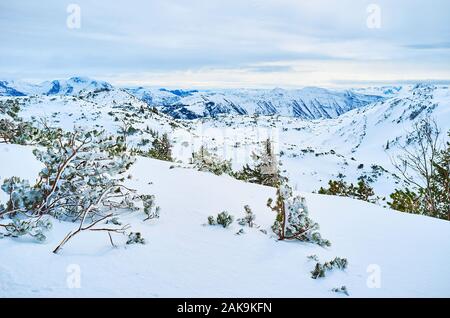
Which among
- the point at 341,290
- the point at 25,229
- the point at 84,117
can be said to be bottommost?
the point at 341,290

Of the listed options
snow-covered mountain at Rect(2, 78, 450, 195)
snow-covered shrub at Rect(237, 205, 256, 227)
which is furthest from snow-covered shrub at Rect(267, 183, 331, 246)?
snow-covered mountain at Rect(2, 78, 450, 195)

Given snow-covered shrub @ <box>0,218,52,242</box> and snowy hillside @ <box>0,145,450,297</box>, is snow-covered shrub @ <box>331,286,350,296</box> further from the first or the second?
snow-covered shrub @ <box>0,218,52,242</box>

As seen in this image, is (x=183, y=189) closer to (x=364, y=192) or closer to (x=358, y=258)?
(x=358, y=258)

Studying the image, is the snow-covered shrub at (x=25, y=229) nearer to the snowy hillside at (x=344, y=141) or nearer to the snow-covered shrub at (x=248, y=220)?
the snow-covered shrub at (x=248, y=220)

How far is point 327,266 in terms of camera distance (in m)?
3.96

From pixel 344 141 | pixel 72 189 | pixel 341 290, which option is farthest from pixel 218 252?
pixel 344 141

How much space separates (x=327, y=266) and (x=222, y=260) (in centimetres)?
128

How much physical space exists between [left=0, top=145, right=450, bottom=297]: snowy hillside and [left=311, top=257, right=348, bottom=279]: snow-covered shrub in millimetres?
80

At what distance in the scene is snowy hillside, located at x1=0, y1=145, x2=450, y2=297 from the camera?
3318mm

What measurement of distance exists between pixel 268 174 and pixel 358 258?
1219 centimetres

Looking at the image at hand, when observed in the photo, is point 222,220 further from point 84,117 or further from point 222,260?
point 84,117

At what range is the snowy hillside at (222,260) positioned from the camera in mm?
3318

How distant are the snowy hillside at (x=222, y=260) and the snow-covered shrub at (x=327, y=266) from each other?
0.26 feet

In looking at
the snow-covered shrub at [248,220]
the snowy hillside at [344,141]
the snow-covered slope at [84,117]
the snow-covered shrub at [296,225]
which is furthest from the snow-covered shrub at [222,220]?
the snow-covered slope at [84,117]
